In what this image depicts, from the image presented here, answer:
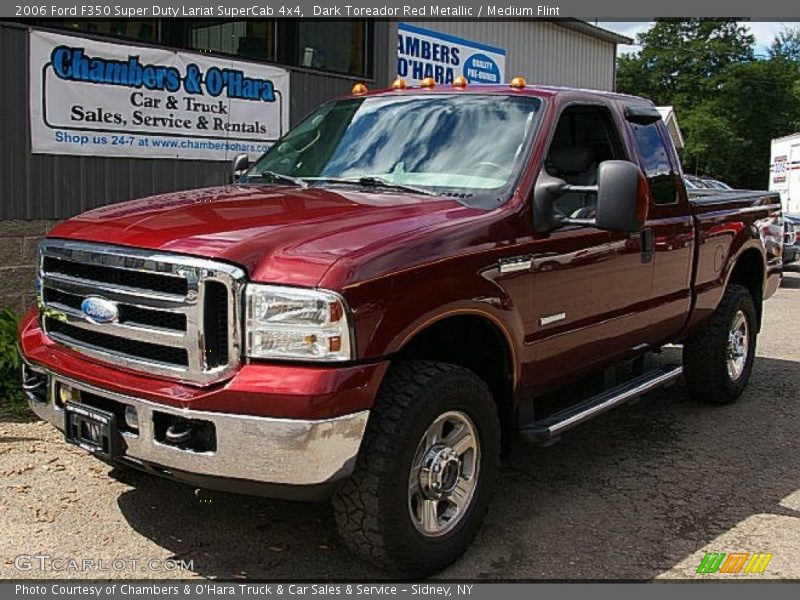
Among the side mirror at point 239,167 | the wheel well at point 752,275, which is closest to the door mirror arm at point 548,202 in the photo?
the side mirror at point 239,167

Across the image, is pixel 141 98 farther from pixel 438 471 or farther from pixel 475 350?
pixel 438 471

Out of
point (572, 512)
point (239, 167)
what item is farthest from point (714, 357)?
point (239, 167)

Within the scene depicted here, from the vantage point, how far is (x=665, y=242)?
5.29 meters

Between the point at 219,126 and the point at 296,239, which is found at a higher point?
the point at 219,126

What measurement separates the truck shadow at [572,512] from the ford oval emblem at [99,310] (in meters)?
1.10

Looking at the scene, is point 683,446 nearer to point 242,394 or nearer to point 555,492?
point 555,492

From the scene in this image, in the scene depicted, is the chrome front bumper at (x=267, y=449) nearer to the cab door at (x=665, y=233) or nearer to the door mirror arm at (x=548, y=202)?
the door mirror arm at (x=548, y=202)

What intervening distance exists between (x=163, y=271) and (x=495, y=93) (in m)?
2.21

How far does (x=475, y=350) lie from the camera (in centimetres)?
410

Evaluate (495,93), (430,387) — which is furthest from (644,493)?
(495,93)

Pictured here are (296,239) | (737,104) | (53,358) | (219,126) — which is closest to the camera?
(296,239)

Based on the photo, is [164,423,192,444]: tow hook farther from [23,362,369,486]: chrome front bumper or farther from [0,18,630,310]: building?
[0,18,630,310]: building

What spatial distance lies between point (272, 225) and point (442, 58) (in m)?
9.33

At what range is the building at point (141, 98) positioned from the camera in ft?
23.1
